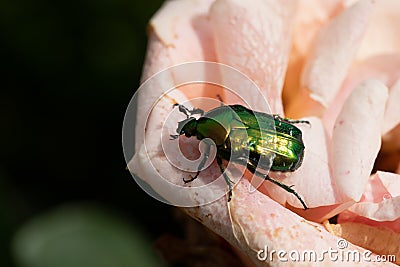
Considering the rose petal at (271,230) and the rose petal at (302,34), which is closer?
the rose petal at (271,230)

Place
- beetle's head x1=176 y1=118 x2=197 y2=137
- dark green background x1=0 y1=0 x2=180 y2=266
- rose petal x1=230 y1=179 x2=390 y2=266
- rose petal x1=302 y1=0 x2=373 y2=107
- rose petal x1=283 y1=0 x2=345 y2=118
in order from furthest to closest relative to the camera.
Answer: dark green background x1=0 y1=0 x2=180 y2=266 → rose petal x1=283 y1=0 x2=345 y2=118 → rose petal x1=302 y1=0 x2=373 y2=107 → beetle's head x1=176 y1=118 x2=197 y2=137 → rose petal x1=230 y1=179 x2=390 y2=266

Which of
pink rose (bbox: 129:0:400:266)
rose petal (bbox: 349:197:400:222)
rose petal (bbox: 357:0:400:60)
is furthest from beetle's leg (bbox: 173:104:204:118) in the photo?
rose petal (bbox: 357:0:400:60)

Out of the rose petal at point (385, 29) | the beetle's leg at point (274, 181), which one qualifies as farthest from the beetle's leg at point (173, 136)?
the rose petal at point (385, 29)

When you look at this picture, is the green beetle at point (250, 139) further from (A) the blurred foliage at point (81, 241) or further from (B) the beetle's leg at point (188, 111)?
(A) the blurred foliage at point (81, 241)

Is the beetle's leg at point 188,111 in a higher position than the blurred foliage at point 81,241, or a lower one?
higher

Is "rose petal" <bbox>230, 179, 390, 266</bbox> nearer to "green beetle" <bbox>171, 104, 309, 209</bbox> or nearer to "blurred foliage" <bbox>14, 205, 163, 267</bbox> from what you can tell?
"green beetle" <bbox>171, 104, 309, 209</bbox>

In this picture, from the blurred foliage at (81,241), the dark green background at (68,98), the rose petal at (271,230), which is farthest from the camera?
the dark green background at (68,98)

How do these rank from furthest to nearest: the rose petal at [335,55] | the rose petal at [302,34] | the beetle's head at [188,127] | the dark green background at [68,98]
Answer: the dark green background at [68,98] → the rose petal at [302,34] → the rose petal at [335,55] → the beetle's head at [188,127]

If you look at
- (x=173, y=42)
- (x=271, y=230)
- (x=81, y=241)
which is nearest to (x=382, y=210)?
(x=271, y=230)
